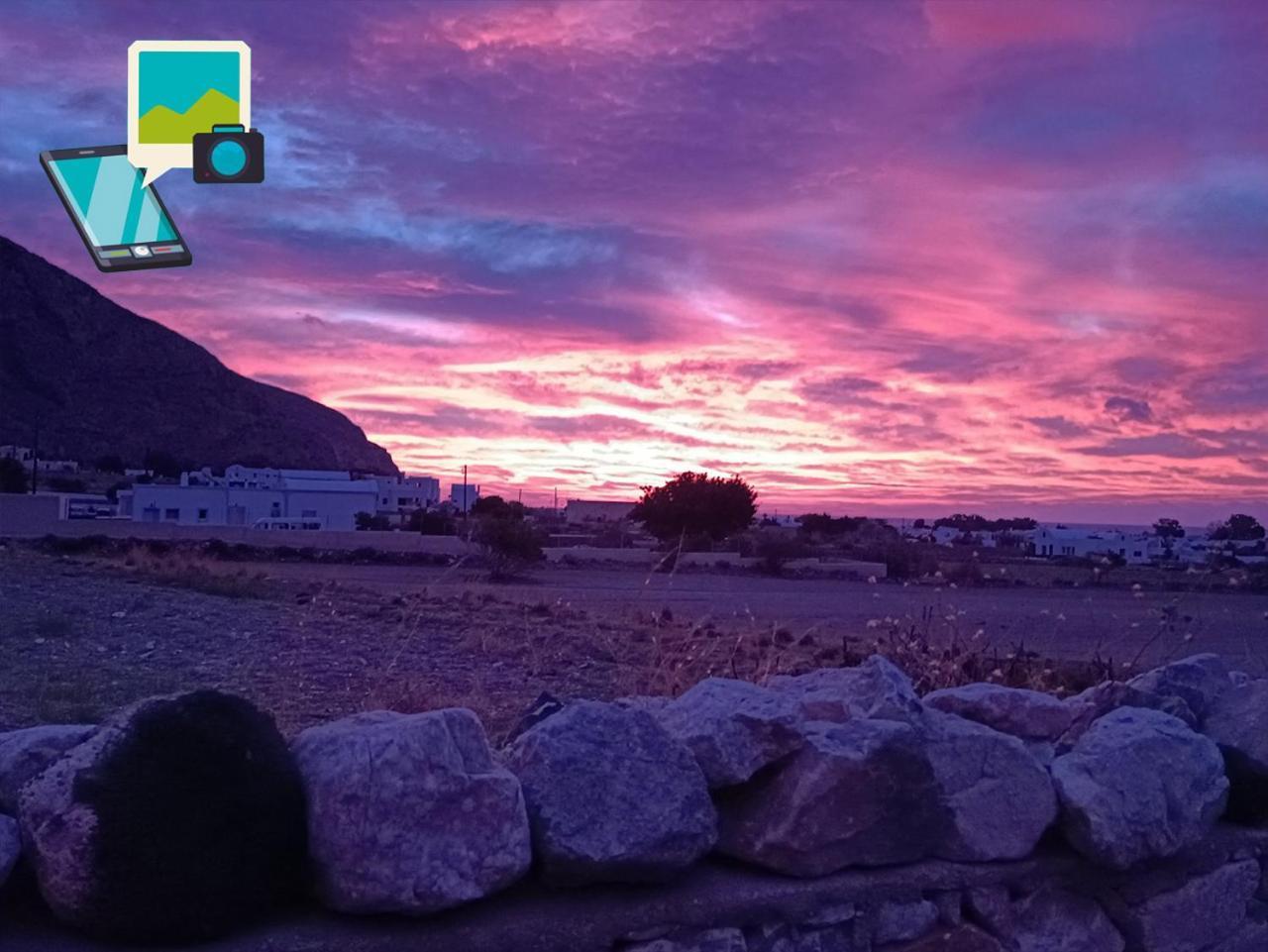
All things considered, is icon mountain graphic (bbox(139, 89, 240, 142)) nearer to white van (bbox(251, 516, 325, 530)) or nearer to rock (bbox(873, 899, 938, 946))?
rock (bbox(873, 899, 938, 946))

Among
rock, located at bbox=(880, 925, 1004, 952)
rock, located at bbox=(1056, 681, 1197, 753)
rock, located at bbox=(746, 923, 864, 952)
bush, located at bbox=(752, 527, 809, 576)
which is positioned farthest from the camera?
Result: bush, located at bbox=(752, 527, 809, 576)

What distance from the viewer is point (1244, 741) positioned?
4.50 m

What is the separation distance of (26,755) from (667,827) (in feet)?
5.06

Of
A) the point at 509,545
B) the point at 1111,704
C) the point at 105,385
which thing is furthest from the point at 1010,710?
the point at 105,385

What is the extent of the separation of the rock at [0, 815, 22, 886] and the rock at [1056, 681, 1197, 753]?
3174 millimetres

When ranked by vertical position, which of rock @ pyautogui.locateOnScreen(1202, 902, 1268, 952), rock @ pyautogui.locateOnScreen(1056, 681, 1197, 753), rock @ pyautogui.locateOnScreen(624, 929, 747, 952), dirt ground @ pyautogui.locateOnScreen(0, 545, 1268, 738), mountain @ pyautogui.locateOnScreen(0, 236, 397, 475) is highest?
mountain @ pyautogui.locateOnScreen(0, 236, 397, 475)

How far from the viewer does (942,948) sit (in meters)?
3.62

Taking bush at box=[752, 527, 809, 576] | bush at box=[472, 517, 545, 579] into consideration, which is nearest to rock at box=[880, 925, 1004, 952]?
bush at box=[472, 517, 545, 579]

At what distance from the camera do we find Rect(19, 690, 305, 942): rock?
9.10ft

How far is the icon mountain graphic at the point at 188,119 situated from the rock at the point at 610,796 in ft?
7.10

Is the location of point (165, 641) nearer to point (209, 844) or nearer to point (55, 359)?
point (209, 844)

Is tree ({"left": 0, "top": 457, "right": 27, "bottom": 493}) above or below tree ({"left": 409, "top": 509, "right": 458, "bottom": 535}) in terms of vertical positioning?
above

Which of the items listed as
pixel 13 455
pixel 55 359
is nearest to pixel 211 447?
pixel 55 359

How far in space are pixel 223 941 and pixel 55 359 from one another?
7232 centimetres
